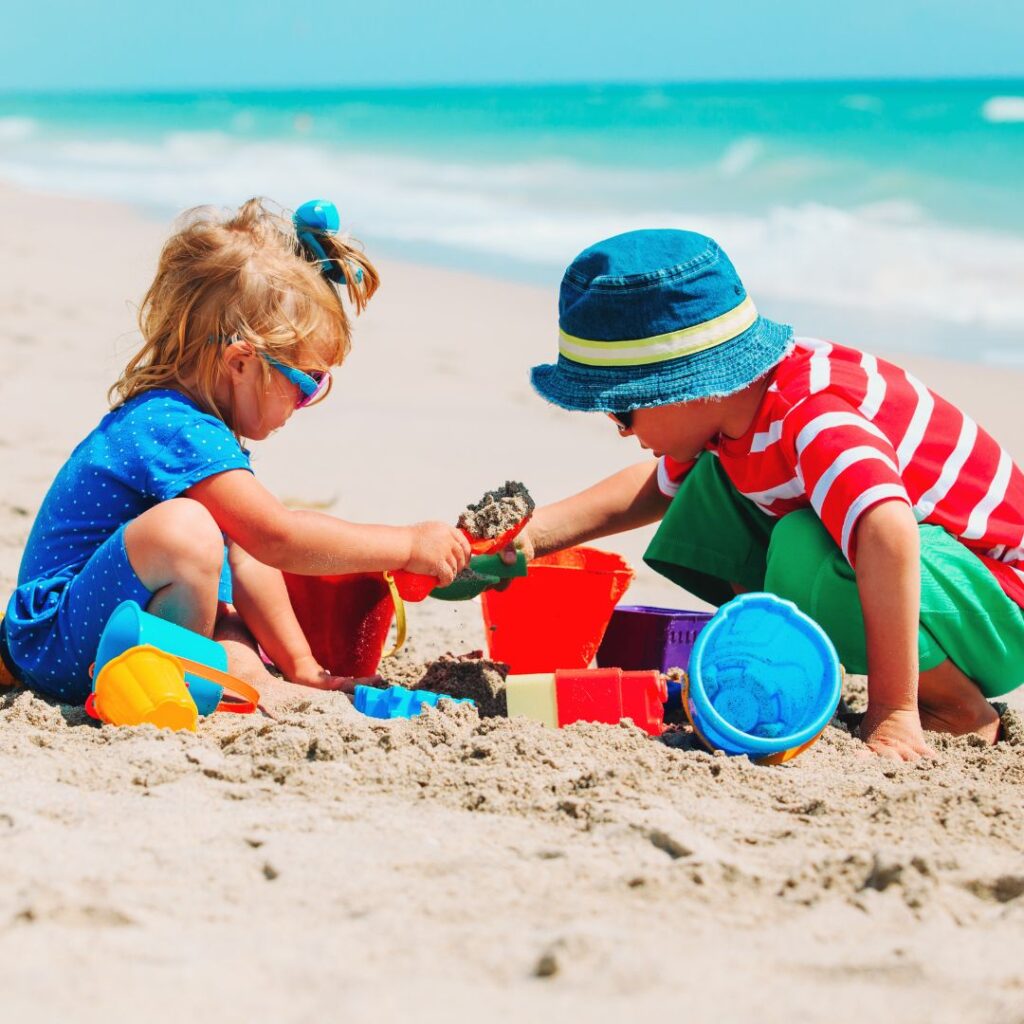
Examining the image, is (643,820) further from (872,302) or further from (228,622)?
(872,302)

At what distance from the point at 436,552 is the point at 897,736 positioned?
86 centimetres

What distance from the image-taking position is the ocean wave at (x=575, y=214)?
26.9ft

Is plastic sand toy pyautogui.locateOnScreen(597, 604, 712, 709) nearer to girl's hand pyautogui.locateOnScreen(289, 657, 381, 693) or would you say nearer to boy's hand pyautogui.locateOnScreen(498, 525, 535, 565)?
boy's hand pyautogui.locateOnScreen(498, 525, 535, 565)

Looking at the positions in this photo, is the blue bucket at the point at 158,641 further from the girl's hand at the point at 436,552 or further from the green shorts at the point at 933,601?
the green shorts at the point at 933,601

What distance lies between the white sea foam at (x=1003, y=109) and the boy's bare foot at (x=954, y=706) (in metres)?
20.3

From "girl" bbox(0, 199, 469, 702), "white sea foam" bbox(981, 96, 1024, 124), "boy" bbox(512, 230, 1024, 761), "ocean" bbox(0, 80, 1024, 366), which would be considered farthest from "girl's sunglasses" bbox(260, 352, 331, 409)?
"white sea foam" bbox(981, 96, 1024, 124)

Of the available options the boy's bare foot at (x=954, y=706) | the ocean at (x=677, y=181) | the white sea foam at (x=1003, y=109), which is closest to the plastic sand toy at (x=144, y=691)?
the boy's bare foot at (x=954, y=706)

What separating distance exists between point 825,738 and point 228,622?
115cm

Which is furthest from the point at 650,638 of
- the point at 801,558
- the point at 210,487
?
the point at 210,487

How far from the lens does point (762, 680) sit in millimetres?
2176

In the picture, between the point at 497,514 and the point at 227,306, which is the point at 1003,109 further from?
the point at 227,306

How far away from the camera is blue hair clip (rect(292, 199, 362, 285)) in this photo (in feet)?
8.32

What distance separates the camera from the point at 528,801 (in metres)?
1.78

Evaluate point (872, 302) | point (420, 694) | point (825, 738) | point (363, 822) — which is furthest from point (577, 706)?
point (872, 302)
